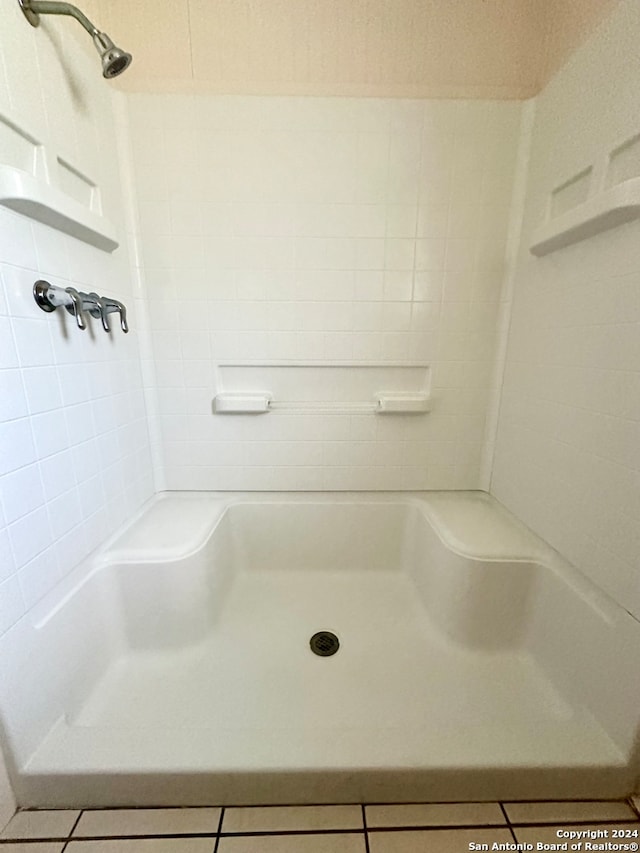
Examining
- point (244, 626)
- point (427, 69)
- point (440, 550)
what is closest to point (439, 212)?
point (427, 69)

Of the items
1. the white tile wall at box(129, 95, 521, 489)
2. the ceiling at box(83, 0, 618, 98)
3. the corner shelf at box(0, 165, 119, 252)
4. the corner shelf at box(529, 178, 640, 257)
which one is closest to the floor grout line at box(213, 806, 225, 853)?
the white tile wall at box(129, 95, 521, 489)

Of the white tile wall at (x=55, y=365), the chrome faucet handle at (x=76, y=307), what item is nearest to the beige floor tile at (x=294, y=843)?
the white tile wall at (x=55, y=365)

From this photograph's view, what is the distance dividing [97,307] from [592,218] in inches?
53.6

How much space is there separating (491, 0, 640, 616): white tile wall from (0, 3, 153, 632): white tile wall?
143 centimetres

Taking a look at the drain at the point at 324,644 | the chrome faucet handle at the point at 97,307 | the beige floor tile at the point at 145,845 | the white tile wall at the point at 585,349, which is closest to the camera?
the beige floor tile at the point at 145,845

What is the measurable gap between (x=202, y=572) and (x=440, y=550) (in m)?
0.84

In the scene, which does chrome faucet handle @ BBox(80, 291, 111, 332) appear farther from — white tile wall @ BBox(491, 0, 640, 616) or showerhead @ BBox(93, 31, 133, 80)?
white tile wall @ BBox(491, 0, 640, 616)

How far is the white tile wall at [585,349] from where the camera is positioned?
0.79 metres

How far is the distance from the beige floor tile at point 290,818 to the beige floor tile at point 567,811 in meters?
0.35

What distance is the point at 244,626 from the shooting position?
119 cm

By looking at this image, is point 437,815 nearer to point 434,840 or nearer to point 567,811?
point 434,840

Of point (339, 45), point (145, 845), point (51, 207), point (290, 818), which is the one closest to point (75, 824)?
point (145, 845)

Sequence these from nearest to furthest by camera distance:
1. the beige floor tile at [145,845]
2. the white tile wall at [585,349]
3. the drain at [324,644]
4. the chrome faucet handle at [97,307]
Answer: the beige floor tile at [145,845]
the white tile wall at [585,349]
the chrome faucet handle at [97,307]
the drain at [324,644]

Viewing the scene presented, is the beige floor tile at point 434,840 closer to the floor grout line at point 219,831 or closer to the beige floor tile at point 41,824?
the floor grout line at point 219,831
